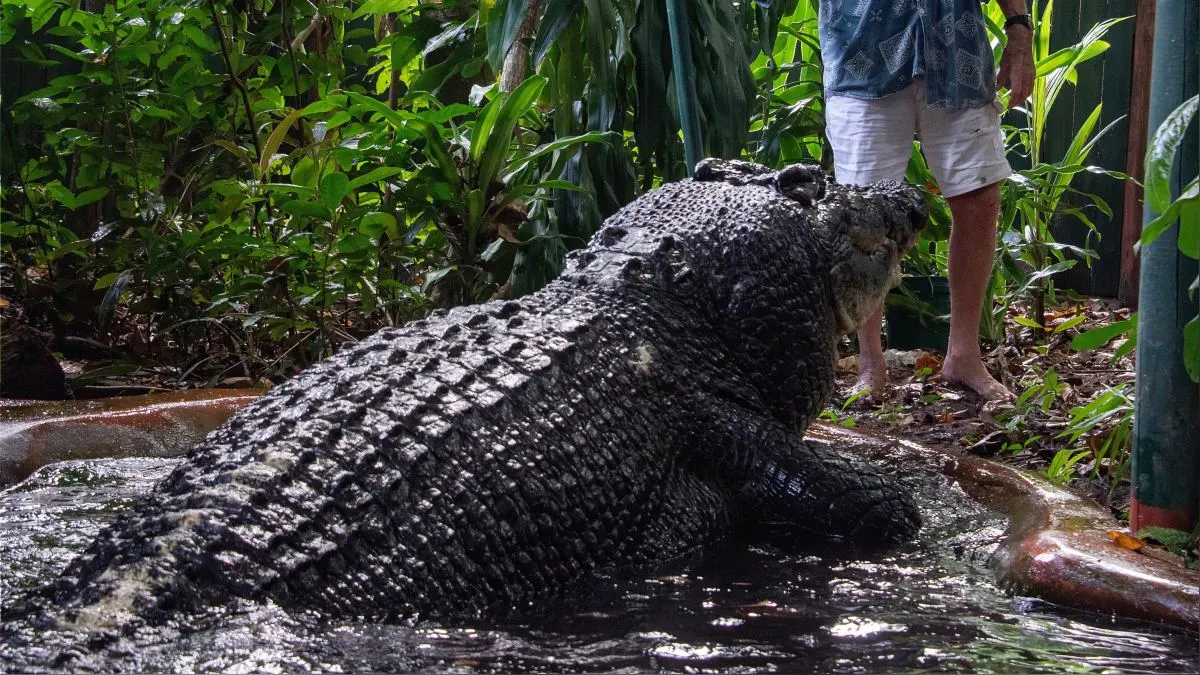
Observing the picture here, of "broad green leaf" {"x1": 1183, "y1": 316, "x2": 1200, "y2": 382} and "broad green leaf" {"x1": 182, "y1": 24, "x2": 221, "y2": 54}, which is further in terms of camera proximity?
"broad green leaf" {"x1": 182, "y1": 24, "x2": 221, "y2": 54}

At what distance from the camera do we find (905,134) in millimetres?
4137

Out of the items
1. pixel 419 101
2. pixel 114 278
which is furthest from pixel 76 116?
pixel 419 101

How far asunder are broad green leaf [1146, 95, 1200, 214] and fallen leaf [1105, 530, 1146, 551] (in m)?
0.86

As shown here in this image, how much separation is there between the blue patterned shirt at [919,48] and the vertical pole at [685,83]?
59 cm

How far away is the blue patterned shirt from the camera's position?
3904 mm

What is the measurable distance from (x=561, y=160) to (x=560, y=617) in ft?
9.25

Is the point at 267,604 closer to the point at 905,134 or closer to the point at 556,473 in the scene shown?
the point at 556,473

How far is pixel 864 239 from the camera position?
3172mm

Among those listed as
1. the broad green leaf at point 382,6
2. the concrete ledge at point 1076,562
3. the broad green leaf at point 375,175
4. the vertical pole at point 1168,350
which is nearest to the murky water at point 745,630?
the concrete ledge at point 1076,562

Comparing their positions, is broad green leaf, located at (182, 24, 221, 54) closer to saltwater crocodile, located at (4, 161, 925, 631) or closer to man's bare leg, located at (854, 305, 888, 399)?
saltwater crocodile, located at (4, 161, 925, 631)

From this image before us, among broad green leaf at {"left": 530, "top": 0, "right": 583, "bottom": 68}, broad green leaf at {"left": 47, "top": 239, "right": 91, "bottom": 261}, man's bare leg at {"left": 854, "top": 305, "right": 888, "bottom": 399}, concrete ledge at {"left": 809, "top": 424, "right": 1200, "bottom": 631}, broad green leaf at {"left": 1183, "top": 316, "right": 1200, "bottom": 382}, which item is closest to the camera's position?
broad green leaf at {"left": 1183, "top": 316, "right": 1200, "bottom": 382}

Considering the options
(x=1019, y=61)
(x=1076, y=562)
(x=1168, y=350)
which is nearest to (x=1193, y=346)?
(x=1168, y=350)

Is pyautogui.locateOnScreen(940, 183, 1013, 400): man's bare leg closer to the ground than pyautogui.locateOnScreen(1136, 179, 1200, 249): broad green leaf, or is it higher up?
closer to the ground

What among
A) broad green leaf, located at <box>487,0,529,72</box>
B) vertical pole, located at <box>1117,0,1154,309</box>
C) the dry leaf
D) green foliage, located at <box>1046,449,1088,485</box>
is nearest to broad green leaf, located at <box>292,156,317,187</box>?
broad green leaf, located at <box>487,0,529,72</box>
